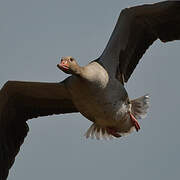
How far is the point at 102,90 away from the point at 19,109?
6.37 feet

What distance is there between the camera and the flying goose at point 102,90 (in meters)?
8.96

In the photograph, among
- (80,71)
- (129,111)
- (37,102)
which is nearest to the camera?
(80,71)

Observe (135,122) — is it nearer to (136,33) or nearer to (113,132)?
(113,132)

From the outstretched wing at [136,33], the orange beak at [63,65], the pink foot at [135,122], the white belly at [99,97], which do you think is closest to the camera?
the orange beak at [63,65]

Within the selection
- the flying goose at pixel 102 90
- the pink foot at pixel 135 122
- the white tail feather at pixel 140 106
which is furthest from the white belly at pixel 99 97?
the white tail feather at pixel 140 106

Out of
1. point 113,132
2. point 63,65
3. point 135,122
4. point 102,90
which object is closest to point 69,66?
point 63,65

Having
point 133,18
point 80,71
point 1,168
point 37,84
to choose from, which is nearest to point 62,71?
point 80,71

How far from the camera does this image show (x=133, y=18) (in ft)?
31.4

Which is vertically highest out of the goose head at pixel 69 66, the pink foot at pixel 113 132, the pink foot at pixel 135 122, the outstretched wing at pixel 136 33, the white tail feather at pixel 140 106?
the outstretched wing at pixel 136 33

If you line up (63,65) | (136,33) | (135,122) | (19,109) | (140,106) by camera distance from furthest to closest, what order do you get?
(19,109) < (140,106) < (136,33) < (135,122) < (63,65)

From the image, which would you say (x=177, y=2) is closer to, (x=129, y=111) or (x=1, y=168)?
(x=129, y=111)

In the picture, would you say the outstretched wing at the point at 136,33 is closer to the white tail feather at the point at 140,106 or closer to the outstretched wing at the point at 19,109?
the white tail feather at the point at 140,106

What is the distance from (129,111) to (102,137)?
110cm

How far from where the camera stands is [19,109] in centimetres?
1041
